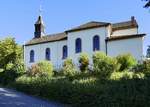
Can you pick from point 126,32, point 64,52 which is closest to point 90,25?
point 126,32

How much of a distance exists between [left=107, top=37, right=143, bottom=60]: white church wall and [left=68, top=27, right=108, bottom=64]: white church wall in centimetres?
118

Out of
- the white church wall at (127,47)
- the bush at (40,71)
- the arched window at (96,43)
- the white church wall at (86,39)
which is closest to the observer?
the bush at (40,71)

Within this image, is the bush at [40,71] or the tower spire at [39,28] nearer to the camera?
the bush at [40,71]

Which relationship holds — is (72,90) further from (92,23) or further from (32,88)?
(92,23)

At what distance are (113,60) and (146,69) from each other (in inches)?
126

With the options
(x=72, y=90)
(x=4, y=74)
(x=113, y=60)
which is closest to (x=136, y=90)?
(x=72, y=90)

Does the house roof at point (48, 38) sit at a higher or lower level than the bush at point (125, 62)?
higher

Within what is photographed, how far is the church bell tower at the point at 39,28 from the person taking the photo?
56438mm

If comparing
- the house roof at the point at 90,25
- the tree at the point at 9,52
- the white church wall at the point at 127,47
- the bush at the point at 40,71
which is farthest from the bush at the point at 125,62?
the tree at the point at 9,52

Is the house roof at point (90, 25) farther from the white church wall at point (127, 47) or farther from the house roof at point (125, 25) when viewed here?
the white church wall at point (127, 47)

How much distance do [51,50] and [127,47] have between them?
1216 cm

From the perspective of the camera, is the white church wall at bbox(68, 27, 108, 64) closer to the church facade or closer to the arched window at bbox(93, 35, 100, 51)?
the church facade

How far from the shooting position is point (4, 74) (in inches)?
1481

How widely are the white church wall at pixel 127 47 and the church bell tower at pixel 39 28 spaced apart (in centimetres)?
1578
